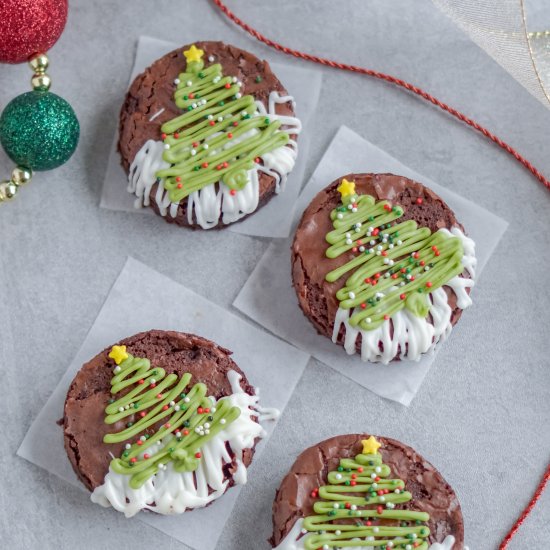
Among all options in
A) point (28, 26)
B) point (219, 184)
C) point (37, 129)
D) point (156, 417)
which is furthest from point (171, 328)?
point (28, 26)

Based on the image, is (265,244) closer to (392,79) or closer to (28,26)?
(392,79)

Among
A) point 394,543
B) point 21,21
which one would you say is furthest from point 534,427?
point 21,21

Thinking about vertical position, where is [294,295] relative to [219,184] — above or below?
below

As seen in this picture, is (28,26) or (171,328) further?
(171,328)

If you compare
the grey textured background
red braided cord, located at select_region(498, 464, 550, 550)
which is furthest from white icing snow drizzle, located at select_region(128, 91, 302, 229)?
Answer: red braided cord, located at select_region(498, 464, 550, 550)

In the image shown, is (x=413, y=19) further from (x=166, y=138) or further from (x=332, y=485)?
(x=332, y=485)

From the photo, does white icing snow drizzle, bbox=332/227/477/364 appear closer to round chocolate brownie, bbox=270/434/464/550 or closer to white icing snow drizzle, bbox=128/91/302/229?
round chocolate brownie, bbox=270/434/464/550

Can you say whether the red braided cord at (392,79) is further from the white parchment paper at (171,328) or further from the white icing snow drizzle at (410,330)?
the white parchment paper at (171,328)
